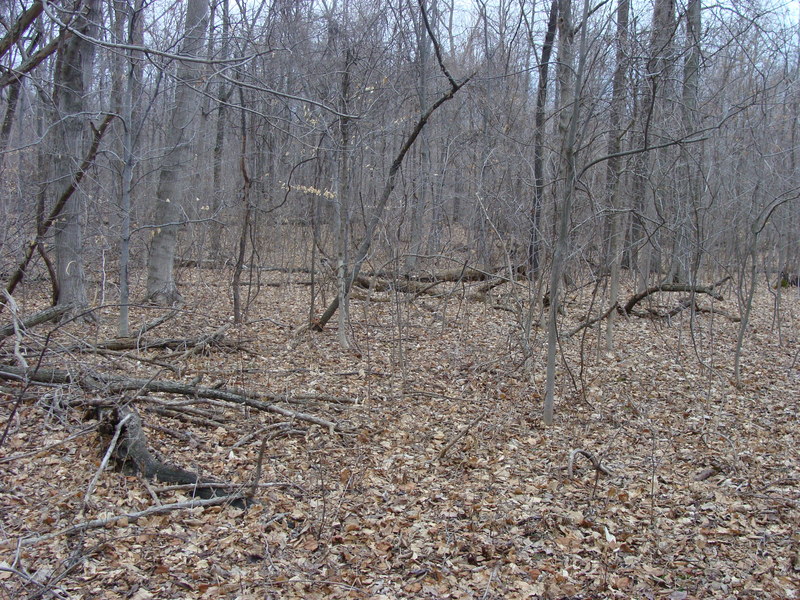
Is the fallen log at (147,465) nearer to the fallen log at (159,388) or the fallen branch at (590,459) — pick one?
the fallen log at (159,388)

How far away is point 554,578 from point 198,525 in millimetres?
2013

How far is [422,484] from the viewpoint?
4.11 metres

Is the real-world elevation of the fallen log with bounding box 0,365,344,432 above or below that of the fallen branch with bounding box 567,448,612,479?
above

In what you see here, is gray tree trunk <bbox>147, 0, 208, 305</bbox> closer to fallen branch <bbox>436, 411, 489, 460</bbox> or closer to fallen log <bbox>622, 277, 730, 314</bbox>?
fallen branch <bbox>436, 411, 489, 460</bbox>

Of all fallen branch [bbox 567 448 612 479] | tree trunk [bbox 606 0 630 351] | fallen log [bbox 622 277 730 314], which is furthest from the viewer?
fallen log [bbox 622 277 730 314]

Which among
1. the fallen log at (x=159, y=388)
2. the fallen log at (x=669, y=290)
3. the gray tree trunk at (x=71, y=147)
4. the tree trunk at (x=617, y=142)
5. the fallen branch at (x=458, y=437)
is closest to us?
the fallen branch at (x=458, y=437)

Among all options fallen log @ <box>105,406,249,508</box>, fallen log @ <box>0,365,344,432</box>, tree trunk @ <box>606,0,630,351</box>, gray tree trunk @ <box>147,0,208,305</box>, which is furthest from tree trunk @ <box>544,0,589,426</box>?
gray tree trunk @ <box>147,0,208,305</box>

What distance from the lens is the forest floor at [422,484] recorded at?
9.91ft

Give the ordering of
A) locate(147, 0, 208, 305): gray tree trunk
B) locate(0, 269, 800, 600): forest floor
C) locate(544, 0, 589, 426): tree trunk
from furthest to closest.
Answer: locate(147, 0, 208, 305): gray tree trunk < locate(544, 0, 589, 426): tree trunk < locate(0, 269, 800, 600): forest floor

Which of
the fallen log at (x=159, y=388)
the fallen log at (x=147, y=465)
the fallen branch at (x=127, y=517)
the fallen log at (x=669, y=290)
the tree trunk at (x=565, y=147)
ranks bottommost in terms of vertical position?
the fallen branch at (x=127, y=517)

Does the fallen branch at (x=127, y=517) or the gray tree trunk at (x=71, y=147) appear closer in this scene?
the fallen branch at (x=127, y=517)

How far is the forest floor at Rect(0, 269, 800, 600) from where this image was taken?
3.02 m

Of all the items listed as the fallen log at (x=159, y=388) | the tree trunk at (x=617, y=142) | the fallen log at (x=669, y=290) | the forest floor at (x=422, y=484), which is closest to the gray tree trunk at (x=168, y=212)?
the forest floor at (x=422, y=484)

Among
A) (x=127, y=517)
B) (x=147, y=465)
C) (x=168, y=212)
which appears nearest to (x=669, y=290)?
(x=147, y=465)
